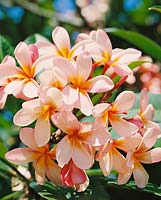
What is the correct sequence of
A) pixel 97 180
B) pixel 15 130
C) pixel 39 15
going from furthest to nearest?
1. pixel 39 15
2. pixel 15 130
3. pixel 97 180

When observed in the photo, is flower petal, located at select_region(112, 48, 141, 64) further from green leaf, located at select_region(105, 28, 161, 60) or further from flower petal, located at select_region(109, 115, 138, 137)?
green leaf, located at select_region(105, 28, 161, 60)

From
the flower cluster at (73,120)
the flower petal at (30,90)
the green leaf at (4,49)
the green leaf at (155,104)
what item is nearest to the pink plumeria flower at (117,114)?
the flower cluster at (73,120)

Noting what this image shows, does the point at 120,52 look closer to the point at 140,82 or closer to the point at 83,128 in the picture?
the point at 83,128

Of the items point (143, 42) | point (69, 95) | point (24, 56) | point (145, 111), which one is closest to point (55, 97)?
point (69, 95)

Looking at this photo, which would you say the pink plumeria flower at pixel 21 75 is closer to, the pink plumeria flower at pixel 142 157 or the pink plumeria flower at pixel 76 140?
the pink plumeria flower at pixel 76 140

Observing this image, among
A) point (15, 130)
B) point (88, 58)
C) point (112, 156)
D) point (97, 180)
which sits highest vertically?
point (88, 58)

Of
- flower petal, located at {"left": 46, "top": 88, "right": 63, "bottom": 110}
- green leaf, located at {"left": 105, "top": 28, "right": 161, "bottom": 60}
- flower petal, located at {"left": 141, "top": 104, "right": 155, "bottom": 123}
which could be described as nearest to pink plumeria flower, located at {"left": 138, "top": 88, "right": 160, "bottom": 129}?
flower petal, located at {"left": 141, "top": 104, "right": 155, "bottom": 123}

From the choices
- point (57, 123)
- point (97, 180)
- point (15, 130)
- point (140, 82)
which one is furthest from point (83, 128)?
point (15, 130)

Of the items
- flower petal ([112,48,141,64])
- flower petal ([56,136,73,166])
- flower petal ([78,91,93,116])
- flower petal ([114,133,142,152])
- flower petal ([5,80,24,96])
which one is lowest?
flower petal ([114,133,142,152])
